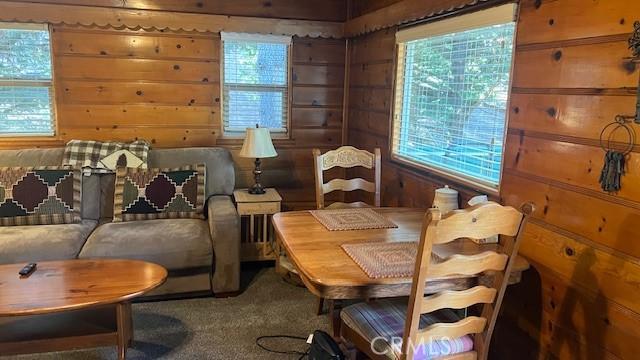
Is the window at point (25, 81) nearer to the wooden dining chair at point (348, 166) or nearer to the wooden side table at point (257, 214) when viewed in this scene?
the wooden side table at point (257, 214)

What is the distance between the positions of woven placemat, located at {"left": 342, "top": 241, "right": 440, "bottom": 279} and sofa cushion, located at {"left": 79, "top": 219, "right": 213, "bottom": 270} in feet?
4.51

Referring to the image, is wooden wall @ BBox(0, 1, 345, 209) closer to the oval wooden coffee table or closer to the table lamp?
the table lamp

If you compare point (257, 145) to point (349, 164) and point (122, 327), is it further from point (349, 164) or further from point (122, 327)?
point (122, 327)

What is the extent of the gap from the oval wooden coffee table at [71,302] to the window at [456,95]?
175 cm

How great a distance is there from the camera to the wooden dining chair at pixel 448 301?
4.93ft

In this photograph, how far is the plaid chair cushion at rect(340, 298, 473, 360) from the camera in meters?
1.78

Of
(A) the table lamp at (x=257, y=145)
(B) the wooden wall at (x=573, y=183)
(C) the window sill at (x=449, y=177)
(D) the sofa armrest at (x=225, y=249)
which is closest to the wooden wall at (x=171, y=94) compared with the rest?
(A) the table lamp at (x=257, y=145)

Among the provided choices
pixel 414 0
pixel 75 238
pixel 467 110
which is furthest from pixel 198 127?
pixel 467 110

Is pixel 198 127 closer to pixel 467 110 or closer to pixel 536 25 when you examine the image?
pixel 467 110

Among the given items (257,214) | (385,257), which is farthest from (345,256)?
(257,214)

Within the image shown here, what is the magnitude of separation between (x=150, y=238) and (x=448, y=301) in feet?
6.63

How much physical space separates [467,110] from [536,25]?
2.25ft

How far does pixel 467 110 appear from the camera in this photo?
8.76 ft

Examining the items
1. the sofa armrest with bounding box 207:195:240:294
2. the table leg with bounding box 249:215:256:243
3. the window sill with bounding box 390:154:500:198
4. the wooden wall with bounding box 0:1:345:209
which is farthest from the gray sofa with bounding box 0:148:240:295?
the window sill with bounding box 390:154:500:198
